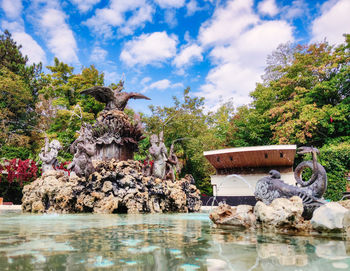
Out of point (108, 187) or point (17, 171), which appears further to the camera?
point (17, 171)

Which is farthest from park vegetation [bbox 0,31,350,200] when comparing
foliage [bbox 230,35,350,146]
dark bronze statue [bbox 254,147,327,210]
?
dark bronze statue [bbox 254,147,327,210]

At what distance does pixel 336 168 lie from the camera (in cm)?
1385

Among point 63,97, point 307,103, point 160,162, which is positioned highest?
point 63,97

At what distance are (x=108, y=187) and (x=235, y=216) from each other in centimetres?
526

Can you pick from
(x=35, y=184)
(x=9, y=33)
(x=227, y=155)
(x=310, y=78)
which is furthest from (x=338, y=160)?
(x=9, y=33)

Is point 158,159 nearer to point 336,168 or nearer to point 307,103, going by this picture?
point 336,168

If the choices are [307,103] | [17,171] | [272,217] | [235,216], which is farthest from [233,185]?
[17,171]

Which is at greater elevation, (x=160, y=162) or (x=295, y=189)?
(x=160, y=162)

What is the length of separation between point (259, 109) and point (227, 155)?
8870 millimetres

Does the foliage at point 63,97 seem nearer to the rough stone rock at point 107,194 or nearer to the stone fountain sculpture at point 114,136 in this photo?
the stone fountain sculpture at point 114,136

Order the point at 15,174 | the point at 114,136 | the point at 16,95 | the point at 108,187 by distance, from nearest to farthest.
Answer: the point at 108,187
the point at 114,136
the point at 15,174
the point at 16,95

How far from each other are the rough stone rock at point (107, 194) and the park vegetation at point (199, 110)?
10032 mm

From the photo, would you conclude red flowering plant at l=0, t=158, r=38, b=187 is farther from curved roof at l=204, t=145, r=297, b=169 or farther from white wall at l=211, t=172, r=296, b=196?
white wall at l=211, t=172, r=296, b=196

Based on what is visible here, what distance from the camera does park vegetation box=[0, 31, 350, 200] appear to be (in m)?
18.4
